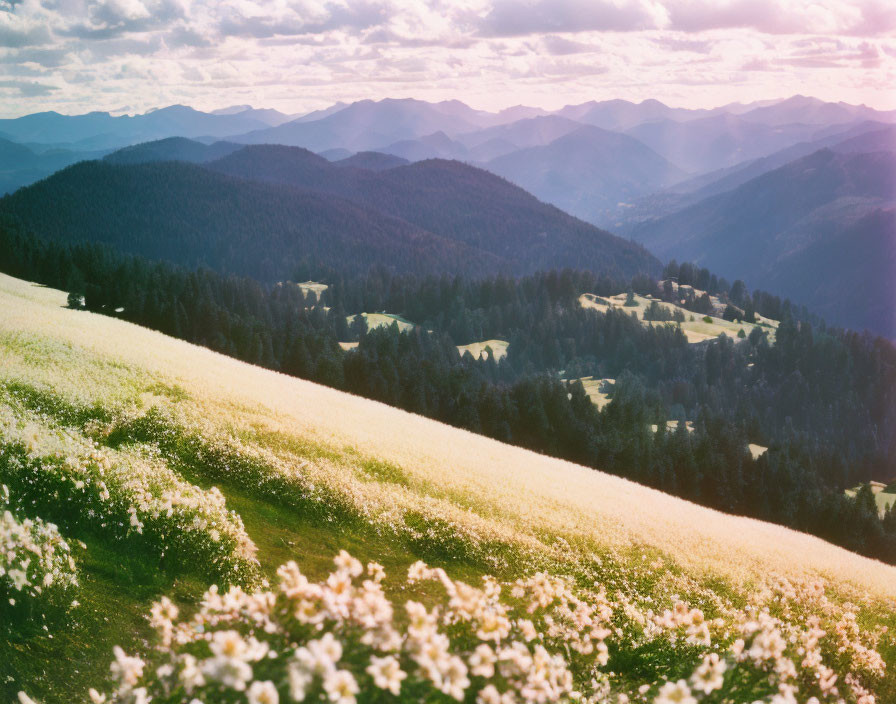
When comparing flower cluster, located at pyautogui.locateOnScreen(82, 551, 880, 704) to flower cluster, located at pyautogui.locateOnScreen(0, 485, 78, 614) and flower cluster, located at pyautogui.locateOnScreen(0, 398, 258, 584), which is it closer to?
flower cluster, located at pyautogui.locateOnScreen(0, 485, 78, 614)

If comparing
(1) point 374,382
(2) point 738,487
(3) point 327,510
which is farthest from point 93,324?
(2) point 738,487

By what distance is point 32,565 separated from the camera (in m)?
11.7

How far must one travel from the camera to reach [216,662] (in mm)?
6297

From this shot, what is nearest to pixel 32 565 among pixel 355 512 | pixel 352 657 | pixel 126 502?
pixel 126 502

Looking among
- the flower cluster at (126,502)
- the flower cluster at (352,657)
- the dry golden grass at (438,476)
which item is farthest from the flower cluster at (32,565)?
the dry golden grass at (438,476)

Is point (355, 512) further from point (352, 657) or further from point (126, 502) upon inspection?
point (352, 657)

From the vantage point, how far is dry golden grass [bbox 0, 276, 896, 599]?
20266 mm

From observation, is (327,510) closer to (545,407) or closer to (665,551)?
(665,551)

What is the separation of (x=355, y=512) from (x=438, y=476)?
5.50m

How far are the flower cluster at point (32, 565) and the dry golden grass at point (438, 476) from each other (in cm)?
750

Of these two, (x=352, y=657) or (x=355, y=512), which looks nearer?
(x=352, y=657)

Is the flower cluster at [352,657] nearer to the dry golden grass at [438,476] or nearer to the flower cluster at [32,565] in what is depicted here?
the flower cluster at [32,565]

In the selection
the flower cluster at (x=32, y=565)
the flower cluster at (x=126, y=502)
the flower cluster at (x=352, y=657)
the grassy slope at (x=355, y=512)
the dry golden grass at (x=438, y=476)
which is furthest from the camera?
the dry golden grass at (x=438, y=476)

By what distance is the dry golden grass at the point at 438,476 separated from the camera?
2027 centimetres
